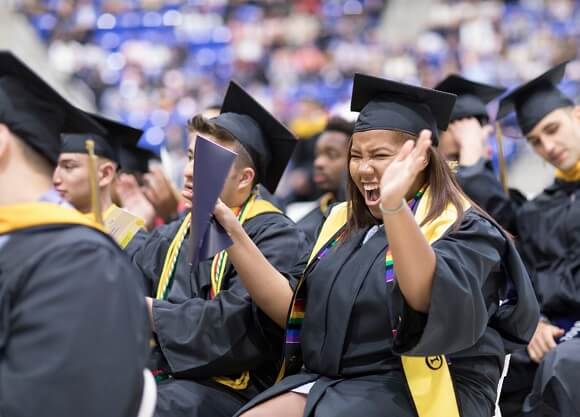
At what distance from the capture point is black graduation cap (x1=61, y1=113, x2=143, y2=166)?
4.15 metres

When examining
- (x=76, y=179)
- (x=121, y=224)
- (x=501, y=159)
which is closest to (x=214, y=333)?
(x=121, y=224)

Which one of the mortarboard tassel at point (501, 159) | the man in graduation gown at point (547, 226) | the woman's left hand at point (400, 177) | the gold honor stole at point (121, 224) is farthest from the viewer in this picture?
the mortarboard tassel at point (501, 159)

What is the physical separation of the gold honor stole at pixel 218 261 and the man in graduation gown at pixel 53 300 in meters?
1.12

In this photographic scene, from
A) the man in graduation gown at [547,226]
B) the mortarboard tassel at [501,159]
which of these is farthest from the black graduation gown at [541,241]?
the mortarboard tassel at [501,159]

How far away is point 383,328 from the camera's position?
2.87 metres

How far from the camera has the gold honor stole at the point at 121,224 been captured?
3.71 m

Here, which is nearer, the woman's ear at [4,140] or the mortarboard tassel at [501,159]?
the woman's ear at [4,140]

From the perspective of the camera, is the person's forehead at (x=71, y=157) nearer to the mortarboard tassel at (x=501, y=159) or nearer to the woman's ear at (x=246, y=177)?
the woman's ear at (x=246, y=177)

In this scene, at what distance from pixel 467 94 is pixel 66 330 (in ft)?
9.74

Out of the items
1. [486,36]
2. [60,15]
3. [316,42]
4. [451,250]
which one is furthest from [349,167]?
[60,15]

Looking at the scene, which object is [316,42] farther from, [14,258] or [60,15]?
[14,258]

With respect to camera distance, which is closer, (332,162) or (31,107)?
(31,107)

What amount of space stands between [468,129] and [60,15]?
11.4 m

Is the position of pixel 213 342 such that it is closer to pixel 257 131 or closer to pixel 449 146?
pixel 257 131
